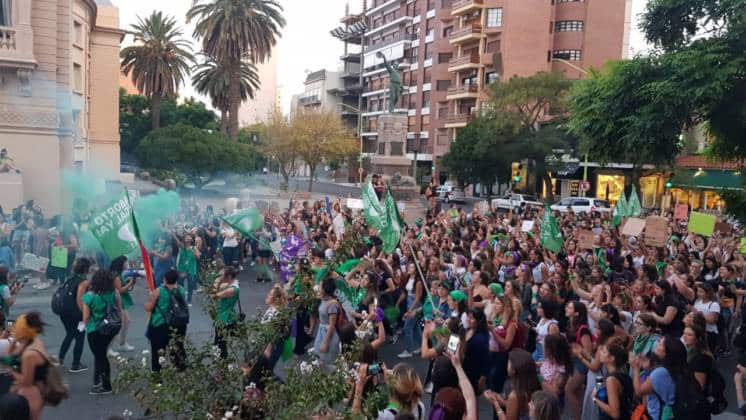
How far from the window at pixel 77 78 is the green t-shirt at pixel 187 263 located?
72.7ft

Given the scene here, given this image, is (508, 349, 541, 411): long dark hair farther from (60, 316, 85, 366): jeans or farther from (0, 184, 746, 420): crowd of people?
(60, 316, 85, 366): jeans

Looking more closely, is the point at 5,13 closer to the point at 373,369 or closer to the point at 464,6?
the point at 373,369

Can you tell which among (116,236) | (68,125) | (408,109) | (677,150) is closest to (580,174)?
(408,109)

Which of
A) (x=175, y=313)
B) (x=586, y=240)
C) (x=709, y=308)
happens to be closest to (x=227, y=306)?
(x=175, y=313)

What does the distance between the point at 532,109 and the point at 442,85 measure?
2247cm

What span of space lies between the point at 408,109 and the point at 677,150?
57.7 m

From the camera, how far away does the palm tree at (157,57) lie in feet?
140

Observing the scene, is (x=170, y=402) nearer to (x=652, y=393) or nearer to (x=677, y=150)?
(x=652, y=393)

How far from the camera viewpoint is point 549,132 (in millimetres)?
44250

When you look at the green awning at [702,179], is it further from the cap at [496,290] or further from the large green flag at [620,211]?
the cap at [496,290]

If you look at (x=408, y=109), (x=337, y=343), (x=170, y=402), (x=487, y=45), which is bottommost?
(x=337, y=343)

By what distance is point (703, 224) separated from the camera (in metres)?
14.1

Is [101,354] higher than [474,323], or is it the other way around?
[474,323]

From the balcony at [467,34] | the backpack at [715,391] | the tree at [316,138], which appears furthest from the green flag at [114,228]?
the balcony at [467,34]
